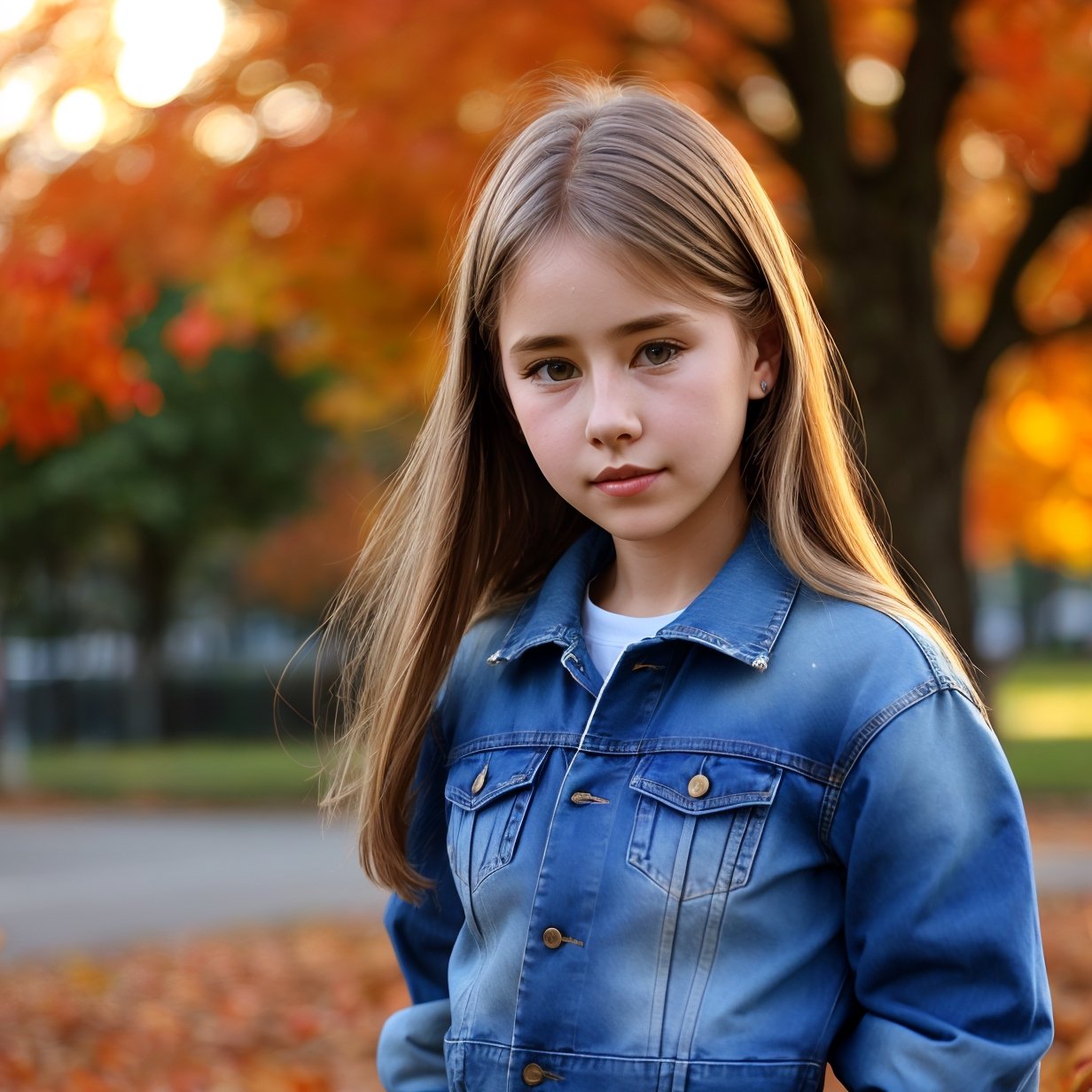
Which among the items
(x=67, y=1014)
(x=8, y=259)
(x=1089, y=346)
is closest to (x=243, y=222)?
(x=8, y=259)

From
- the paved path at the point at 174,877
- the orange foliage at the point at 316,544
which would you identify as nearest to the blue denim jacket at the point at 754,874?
the paved path at the point at 174,877

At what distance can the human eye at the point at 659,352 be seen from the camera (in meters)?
1.65

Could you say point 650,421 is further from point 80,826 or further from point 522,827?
point 80,826

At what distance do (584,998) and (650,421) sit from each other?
624 mm

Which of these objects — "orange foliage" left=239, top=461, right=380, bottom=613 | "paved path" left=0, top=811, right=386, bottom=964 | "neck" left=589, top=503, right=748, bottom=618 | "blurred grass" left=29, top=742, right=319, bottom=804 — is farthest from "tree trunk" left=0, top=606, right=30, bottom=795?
"neck" left=589, top=503, right=748, bottom=618

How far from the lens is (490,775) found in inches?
71.9

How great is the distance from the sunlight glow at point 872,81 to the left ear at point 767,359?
25.4ft

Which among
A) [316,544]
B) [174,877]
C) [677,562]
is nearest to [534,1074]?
[677,562]

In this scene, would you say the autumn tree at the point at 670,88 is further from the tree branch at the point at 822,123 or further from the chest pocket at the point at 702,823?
the chest pocket at the point at 702,823

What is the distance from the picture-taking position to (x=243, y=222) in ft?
25.6

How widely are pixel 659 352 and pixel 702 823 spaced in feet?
1.67

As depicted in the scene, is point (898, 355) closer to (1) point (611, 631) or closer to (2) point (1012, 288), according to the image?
(2) point (1012, 288)

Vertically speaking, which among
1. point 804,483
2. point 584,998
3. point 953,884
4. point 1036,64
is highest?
point 1036,64

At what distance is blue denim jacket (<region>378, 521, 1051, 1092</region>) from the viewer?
149 cm
